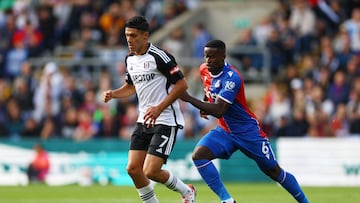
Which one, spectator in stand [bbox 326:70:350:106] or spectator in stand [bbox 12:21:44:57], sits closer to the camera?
spectator in stand [bbox 326:70:350:106]

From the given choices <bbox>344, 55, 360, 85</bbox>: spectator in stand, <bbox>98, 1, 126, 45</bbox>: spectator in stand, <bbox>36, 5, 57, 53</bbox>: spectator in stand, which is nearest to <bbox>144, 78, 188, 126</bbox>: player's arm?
<bbox>344, 55, 360, 85</bbox>: spectator in stand

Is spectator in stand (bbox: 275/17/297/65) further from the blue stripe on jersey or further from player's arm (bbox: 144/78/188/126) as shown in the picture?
player's arm (bbox: 144/78/188/126)

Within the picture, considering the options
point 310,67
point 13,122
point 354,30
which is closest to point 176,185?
point 310,67

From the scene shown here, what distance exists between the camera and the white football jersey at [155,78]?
519 inches

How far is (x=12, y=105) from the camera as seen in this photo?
26.4 meters

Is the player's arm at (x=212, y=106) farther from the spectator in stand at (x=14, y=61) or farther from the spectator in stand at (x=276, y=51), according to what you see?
the spectator in stand at (x=14, y=61)

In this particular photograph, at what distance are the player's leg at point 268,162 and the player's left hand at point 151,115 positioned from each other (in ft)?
5.16

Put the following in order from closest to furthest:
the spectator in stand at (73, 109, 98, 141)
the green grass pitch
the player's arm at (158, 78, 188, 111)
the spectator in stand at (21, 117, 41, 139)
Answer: the player's arm at (158, 78, 188, 111)
the green grass pitch
the spectator in stand at (73, 109, 98, 141)
the spectator in stand at (21, 117, 41, 139)

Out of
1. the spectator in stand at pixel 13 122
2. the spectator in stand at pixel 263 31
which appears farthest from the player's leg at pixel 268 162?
the spectator in stand at pixel 13 122

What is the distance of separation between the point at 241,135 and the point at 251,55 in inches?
535

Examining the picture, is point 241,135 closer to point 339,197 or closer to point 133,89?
point 133,89

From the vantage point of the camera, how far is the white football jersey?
1317cm

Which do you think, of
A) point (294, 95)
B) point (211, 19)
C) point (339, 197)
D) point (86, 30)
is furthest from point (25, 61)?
point (339, 197)

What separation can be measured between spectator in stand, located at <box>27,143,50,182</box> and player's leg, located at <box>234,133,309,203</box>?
11334mm
